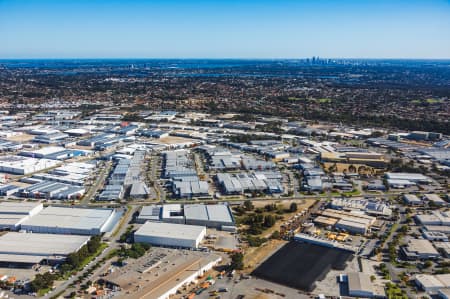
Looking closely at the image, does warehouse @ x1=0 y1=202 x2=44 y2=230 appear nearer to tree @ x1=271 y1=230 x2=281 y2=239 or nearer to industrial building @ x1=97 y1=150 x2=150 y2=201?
industrial building @ x1=97 y1=150 x2=150 y2=201

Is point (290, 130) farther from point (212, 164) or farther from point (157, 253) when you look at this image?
point (157, 253)

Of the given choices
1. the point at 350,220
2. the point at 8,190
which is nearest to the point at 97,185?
the point at 8,190

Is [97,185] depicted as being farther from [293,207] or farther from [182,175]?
[293,207]

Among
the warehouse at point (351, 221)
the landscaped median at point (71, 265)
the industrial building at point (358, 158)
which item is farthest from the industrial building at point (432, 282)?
the industrial building at point (358, 158)

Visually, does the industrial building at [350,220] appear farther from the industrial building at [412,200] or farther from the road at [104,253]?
the road at [104,253]

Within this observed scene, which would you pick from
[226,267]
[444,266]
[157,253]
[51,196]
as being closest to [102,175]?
[51,196]

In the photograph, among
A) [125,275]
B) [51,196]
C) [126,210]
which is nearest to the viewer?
[125,275]

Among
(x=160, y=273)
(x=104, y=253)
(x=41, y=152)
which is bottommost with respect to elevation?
(x=104, y=253)
